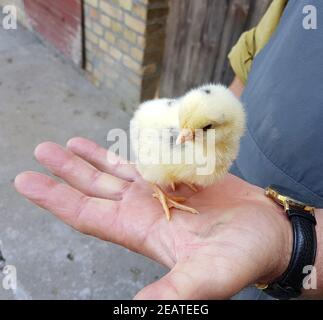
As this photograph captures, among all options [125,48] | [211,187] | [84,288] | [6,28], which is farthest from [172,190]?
[6,28]

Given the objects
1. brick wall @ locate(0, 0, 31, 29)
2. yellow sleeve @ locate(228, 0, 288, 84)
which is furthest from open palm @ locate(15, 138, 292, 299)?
brick wall @ locate(0, 0, 31, 29)

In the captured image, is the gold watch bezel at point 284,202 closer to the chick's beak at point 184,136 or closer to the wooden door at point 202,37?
the chick's beak at point 184,136

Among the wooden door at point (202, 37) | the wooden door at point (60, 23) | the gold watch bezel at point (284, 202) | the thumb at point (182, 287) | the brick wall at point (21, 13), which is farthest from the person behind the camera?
the brick wall at point (21, 13)

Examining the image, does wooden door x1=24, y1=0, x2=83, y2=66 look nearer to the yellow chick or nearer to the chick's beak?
the yellow chick

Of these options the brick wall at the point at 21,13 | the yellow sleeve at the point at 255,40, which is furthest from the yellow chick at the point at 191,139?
the brick wall at the point at 21,13

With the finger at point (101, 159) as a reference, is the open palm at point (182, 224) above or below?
above

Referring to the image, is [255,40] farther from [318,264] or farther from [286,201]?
[318,264]
